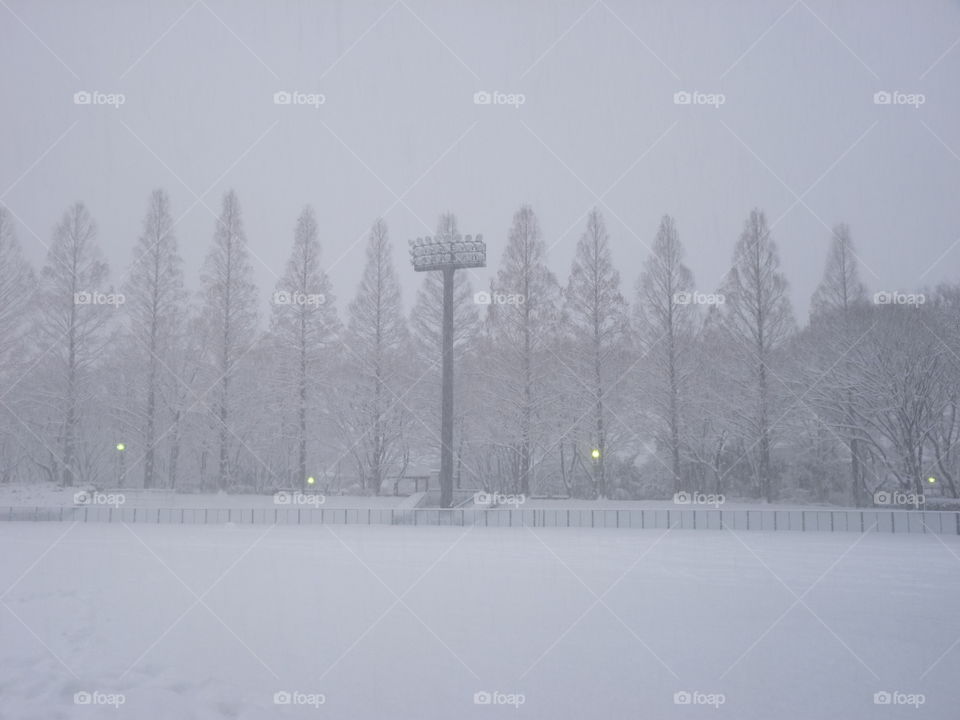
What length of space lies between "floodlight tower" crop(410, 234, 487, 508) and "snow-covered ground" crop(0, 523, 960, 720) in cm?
1230

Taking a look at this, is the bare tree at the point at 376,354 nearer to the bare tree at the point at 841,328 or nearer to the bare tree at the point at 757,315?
the bare tree at the point at 757,315

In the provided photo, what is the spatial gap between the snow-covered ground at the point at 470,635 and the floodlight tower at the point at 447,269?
40.3 ft

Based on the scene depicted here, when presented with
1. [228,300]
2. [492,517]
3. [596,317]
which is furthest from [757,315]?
[228,300]

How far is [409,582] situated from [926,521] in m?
16.1

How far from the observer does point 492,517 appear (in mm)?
24219

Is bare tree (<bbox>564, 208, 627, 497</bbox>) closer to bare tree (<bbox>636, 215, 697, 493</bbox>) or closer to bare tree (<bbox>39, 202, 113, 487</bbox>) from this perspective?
bare tree (<bbox>636, 215, 697, 493</bbox>)

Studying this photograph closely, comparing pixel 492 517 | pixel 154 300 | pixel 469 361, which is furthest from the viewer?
pixel 469 361

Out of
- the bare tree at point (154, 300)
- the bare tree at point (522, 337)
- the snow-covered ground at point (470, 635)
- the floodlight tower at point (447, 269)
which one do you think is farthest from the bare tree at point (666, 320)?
the bare tree at point (154, 300)

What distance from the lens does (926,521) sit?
66.1 ft

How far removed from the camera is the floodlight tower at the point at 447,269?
89.1ft

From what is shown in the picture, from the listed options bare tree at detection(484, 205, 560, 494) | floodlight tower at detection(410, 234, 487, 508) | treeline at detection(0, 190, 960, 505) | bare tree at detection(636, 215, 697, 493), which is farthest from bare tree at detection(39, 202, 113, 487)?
bare tree at detection(636, 215, 697, 493)

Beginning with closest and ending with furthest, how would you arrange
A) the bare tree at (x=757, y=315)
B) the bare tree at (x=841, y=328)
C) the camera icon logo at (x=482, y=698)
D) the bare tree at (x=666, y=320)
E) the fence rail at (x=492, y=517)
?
the camera icon logo at (x=482, y=698)
the fence rail at (x=492, y=517)
the bare tree at (x=841, y=328)
the bare tree at (x=757, y=315)
the bare tree at (x=666, y=320)

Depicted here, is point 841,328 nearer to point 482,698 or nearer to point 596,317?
point 596,317

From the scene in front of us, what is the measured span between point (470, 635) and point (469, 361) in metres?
28.0
